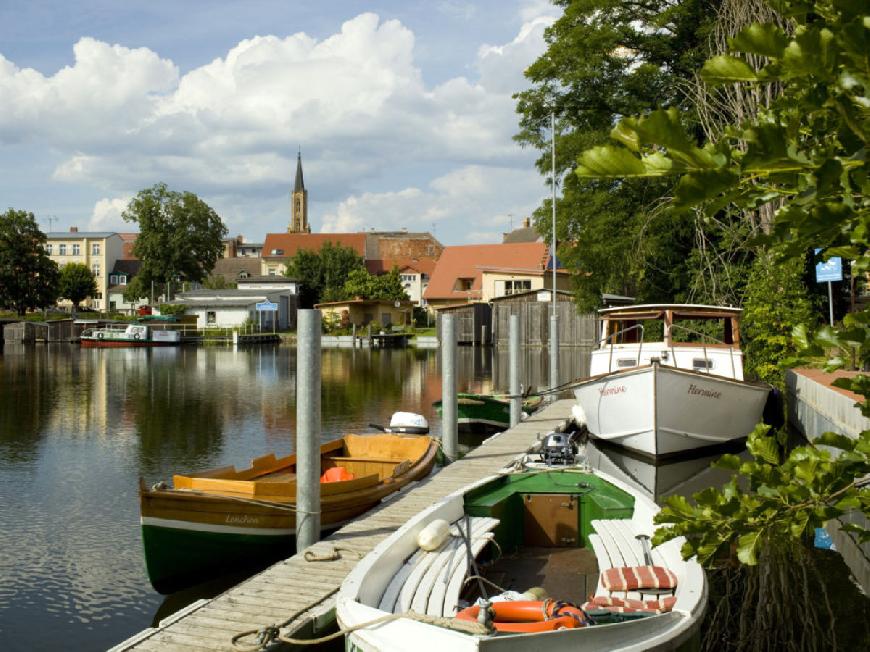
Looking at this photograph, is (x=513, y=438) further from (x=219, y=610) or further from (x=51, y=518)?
(x=219, y=610)

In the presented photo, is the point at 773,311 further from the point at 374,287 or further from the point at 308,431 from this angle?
the point at 374,287

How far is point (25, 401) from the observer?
31.4 meters

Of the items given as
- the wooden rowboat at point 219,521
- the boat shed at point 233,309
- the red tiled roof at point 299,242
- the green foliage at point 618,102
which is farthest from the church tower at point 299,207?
the wooden rowboat at point 219,521

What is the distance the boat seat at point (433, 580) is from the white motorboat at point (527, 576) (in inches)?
0.5

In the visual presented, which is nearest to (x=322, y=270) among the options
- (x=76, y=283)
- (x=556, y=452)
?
(x=76, y=283)

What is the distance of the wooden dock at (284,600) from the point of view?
286 inches

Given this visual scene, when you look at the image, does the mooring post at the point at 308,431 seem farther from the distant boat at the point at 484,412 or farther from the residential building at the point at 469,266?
the residential building at the point at 469,266

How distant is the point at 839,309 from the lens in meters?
27.7

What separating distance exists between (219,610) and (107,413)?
22191 mm

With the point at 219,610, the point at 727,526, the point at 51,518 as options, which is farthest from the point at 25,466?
the point at 727,526

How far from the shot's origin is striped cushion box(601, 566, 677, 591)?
7.63m

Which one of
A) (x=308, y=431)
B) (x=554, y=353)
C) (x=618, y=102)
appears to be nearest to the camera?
(x=308, y=431)

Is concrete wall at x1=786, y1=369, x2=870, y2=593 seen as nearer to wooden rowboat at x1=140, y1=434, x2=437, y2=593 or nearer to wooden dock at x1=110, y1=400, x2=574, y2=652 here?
wooden dock at x1=110, y1=400, x2=574, y2=652

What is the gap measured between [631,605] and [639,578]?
65 cm
